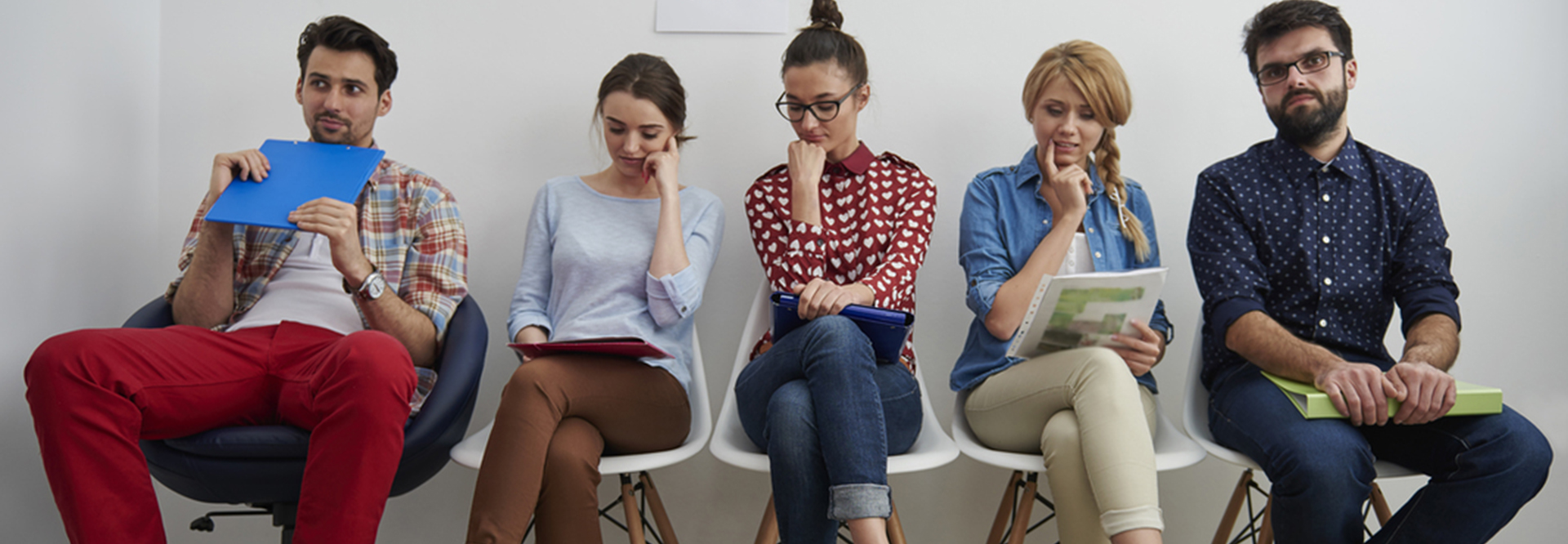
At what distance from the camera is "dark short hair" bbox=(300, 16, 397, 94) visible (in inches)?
73.7

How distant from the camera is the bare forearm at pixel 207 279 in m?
1.74

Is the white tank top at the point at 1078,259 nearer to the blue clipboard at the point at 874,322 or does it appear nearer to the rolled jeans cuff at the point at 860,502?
the blue clipboard at the point at 874,322

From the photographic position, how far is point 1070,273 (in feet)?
6.01

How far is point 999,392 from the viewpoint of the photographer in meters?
1.64

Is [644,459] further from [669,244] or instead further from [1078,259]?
[1078,259]

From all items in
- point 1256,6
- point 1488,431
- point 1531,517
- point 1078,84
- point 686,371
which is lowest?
point 1531,517

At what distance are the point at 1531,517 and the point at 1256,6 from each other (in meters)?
1.44

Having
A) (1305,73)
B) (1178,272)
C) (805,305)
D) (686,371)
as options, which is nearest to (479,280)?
(686,371)

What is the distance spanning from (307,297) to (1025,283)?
146 cm

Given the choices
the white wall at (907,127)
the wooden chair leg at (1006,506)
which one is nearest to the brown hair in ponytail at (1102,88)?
the white wall at (907,127)

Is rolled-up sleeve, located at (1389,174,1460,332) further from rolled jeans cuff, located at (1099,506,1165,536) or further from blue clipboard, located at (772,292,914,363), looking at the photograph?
blue clipboard, located at (772,292,914,363)

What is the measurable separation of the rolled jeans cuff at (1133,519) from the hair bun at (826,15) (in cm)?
114

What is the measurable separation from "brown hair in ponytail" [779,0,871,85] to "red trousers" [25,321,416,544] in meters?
0.97

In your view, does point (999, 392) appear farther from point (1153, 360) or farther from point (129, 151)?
point (129, 151)
